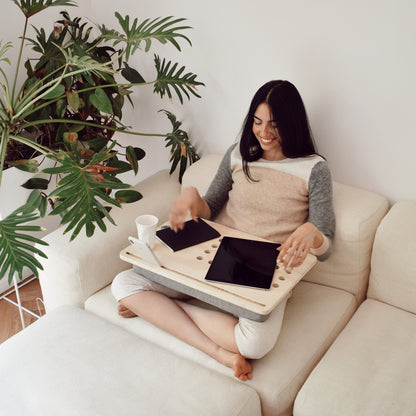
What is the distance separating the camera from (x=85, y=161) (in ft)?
5.98

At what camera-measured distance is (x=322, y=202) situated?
1.60 m

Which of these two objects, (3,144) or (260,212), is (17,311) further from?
(260,212)

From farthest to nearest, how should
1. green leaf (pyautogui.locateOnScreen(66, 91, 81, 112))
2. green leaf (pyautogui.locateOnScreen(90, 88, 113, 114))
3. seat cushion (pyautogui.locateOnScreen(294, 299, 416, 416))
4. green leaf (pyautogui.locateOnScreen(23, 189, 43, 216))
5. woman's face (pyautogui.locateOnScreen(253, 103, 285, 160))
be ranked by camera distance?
green leaf (pyautogui.locateOnScreen(66, 91, 81, 112)), green leaf (pyautogui.locateOnScreen(90, 88, 113, 114)), woman's face (pyautogui.locateOnScreen(253, 103, 285, 160)), green leaf (pyautogui.locateOnScreen(23, 189, 43, 216)), seat cushion (pyautogui.locateOnScreen(294, 299, 416, 416))

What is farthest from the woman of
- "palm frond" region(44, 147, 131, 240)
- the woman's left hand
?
"palm frond" region(44, 147, 131, 240)

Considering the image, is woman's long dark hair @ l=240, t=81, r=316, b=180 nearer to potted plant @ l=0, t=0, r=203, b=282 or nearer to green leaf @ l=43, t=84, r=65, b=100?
potted plant @ l=0, t=0, r=203, b=282

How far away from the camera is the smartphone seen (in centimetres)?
143

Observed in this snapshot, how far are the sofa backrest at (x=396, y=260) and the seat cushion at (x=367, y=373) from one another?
0.07m

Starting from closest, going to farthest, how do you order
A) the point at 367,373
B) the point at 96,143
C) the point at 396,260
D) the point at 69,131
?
the point at 367,373
the point at 396,260
the point at 96,143
the point at 69,131

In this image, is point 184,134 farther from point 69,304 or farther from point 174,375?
point 174,375

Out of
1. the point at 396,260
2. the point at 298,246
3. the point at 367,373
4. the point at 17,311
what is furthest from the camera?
the point at 17,311

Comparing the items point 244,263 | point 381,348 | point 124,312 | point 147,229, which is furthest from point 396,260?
point 124,312

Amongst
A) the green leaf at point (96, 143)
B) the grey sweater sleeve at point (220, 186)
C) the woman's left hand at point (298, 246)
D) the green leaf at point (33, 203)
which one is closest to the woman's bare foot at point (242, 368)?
the woman's left hand at point (298, 246)

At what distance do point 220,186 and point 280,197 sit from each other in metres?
0.27

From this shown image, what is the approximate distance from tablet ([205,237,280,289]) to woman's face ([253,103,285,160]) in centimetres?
34
